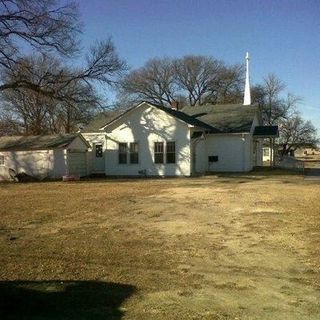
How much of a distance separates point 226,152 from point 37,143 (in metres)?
13.1

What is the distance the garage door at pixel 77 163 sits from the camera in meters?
32.8

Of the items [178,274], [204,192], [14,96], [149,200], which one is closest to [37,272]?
[178,274]

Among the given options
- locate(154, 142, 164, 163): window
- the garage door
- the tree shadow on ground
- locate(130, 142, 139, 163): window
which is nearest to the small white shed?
the garage door

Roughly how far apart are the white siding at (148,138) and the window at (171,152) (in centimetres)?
22

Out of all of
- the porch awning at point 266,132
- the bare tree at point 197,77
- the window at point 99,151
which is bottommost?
the window at point 99,151

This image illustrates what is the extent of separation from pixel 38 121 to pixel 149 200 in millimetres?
39721

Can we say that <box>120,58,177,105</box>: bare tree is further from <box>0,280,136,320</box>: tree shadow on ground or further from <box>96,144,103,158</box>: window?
<box>0,280,136,320</box>: tree shadow on ground

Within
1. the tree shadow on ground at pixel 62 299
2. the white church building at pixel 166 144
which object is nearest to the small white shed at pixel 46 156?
the white church building at pixel 166 144

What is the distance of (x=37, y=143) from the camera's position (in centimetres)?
3353

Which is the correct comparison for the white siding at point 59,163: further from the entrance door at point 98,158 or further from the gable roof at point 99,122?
the gable roof at point 99,122

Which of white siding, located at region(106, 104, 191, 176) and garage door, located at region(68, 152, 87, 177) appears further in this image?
garage door, located at region(68, 152, 87, 177)

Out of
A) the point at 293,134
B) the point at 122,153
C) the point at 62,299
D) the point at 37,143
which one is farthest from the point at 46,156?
the point at 293,134

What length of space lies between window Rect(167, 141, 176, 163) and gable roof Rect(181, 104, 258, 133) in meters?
4.62

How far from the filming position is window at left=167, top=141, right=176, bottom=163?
31.8m
